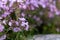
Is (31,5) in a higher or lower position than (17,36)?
higher

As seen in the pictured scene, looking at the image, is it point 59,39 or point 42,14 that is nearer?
point 59,39

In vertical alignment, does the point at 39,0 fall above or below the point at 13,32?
above

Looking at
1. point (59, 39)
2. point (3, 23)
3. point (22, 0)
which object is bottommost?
point (59, 39)

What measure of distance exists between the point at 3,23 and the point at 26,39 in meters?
0.24

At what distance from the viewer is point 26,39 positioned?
6.50 ft

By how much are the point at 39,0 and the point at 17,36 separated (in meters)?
0.60

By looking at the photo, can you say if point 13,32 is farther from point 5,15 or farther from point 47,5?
point 47,5

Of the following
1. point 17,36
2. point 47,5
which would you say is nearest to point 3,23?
point 17,36

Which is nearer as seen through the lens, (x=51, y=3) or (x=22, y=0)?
(x=22, y=0)

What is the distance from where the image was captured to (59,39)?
2.22 meters

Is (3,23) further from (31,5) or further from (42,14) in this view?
(42,14)

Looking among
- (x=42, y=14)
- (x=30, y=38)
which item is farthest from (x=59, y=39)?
(x=42, y=14)

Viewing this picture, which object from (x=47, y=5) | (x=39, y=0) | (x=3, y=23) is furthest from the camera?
(x=47, y=5)

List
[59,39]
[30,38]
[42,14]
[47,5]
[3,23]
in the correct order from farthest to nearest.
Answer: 1. [42,14]
2. [47,5]
3. [59,39]
4. [30,38]
5. [3,23]
